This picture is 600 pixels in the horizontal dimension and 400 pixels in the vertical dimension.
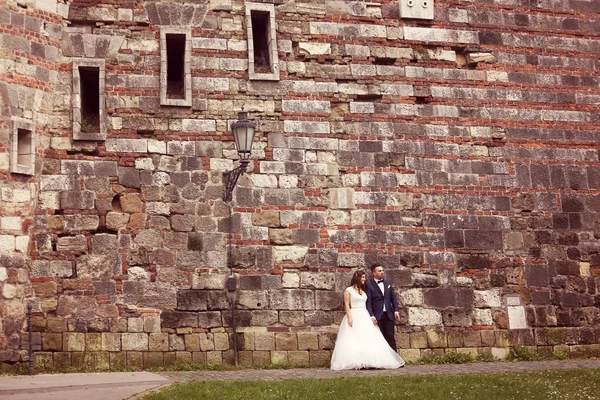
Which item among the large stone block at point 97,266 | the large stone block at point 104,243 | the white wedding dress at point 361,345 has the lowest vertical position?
the white wedding dress at point 361,345

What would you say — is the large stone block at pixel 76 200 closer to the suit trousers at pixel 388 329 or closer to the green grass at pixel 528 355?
the suit trousers at pixel 388 329

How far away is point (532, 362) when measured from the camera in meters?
13.6

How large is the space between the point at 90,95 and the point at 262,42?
3.05 meters

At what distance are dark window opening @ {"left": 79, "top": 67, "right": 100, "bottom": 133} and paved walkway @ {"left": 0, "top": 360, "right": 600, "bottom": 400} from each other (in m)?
4.14

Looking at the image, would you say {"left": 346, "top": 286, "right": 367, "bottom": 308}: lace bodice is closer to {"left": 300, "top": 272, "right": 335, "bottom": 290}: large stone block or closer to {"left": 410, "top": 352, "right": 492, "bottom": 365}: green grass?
{"left": 300, "top": 272, "right": 335, "bottom": 290}: large stone block

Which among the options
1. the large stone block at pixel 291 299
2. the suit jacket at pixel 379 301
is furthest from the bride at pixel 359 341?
the large stone block at pixel 291 299

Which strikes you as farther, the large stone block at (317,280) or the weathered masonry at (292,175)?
the large stone block at (317,280)

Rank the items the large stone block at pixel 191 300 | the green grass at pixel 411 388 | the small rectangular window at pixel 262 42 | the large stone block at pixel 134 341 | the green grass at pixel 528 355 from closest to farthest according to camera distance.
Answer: the green grass at pixel 411 388, the large stone block at pixel 134 341, the large stone block at pixel 191 300, the small rectangular window at pixel 262 42, the green grass at pixel 528 355

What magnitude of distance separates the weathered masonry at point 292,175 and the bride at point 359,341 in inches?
22.2

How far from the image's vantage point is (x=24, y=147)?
12688 millimetres

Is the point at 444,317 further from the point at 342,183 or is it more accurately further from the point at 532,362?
the point at 342,183

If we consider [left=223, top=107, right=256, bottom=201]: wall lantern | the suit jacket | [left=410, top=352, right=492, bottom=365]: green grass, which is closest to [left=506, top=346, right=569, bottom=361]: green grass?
[left=410, top=352, right=492, bottom=365]: green grass

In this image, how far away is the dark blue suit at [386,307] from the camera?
42.7ft

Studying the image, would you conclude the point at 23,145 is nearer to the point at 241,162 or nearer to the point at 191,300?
the point at 241,162
